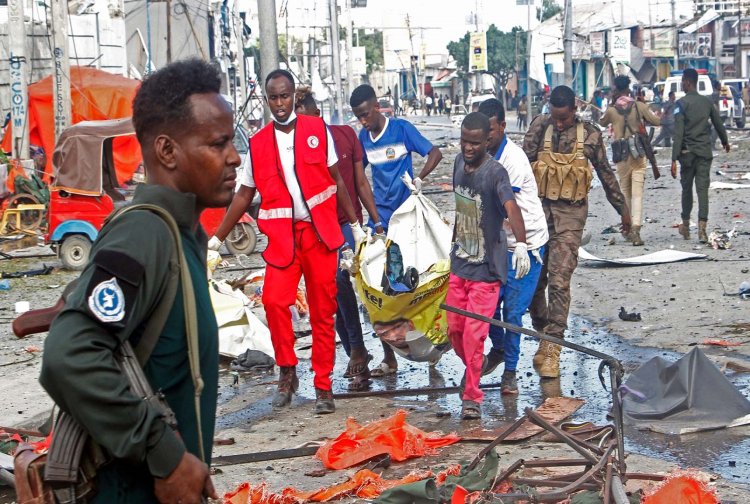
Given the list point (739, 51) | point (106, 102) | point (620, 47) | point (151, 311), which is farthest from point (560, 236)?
point (739, 51)

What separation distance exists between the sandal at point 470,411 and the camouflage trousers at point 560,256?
4.93 ft

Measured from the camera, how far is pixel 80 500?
2.26 meters

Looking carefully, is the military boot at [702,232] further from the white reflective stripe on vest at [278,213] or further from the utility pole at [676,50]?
the utility pole at [676,50]

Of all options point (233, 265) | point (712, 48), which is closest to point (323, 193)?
point (233, 265)

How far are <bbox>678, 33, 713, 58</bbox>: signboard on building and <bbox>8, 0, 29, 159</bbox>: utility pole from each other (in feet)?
177

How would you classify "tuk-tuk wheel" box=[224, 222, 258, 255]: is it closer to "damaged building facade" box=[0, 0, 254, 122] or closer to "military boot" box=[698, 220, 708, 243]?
"military boot" box=[698, 220, 708, 243]

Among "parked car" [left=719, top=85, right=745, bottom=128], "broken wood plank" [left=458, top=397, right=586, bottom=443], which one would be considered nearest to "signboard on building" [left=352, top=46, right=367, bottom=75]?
"parked car" [left=719, top=85, right=745, bottom=128]

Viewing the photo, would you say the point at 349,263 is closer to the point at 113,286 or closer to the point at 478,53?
the point at 113,286

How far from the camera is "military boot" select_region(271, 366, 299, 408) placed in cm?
687

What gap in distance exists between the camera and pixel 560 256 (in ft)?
25.5

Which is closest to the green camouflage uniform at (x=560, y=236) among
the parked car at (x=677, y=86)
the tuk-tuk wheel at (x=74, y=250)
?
the tuk-tuk wheel at (x=74, y=250)

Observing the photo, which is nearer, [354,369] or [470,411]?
[470,411]

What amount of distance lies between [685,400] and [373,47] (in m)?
114

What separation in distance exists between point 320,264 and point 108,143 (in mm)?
7962
